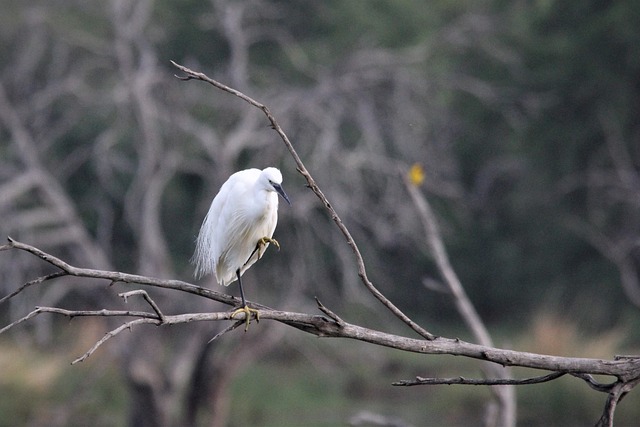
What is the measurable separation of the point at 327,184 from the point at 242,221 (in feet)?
25.9

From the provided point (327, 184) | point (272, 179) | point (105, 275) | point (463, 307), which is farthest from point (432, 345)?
point (327, 184)

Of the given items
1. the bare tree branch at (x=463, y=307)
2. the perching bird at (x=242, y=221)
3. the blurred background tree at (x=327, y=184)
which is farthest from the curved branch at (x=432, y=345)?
the blurred background tree at (x=327, y=184)

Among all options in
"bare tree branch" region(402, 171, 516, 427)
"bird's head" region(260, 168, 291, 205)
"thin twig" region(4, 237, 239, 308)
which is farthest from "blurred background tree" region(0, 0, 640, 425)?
"thin twig" region(4, 237, 239, 308)

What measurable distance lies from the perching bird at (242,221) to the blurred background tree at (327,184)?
545 centimetres

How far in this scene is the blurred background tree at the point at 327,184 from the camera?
1277 centimetres

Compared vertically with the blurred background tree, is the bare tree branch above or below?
below

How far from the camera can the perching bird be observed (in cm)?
444

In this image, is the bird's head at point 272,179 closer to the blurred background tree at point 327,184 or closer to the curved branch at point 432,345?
the curved branch at point 432,345

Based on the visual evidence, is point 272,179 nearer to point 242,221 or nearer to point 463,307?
point 242,221

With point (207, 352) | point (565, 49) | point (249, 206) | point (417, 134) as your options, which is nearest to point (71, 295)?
point (207, 352)

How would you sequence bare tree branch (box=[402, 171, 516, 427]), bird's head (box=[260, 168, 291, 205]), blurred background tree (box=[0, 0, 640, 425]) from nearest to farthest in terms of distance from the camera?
→ bird's head (box=[260, 168, 291, 205]) < bare tree branch (box=[402, 171, 516, 427]) < blurred background tree (box=[0, 0, 640, 425])

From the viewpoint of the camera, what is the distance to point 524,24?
19188mm

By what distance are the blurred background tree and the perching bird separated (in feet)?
17.9

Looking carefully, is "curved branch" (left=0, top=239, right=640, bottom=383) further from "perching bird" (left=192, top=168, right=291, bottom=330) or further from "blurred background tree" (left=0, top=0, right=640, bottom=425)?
"blurred background tree" (left=0, top=0, right=640, bottom=425)
